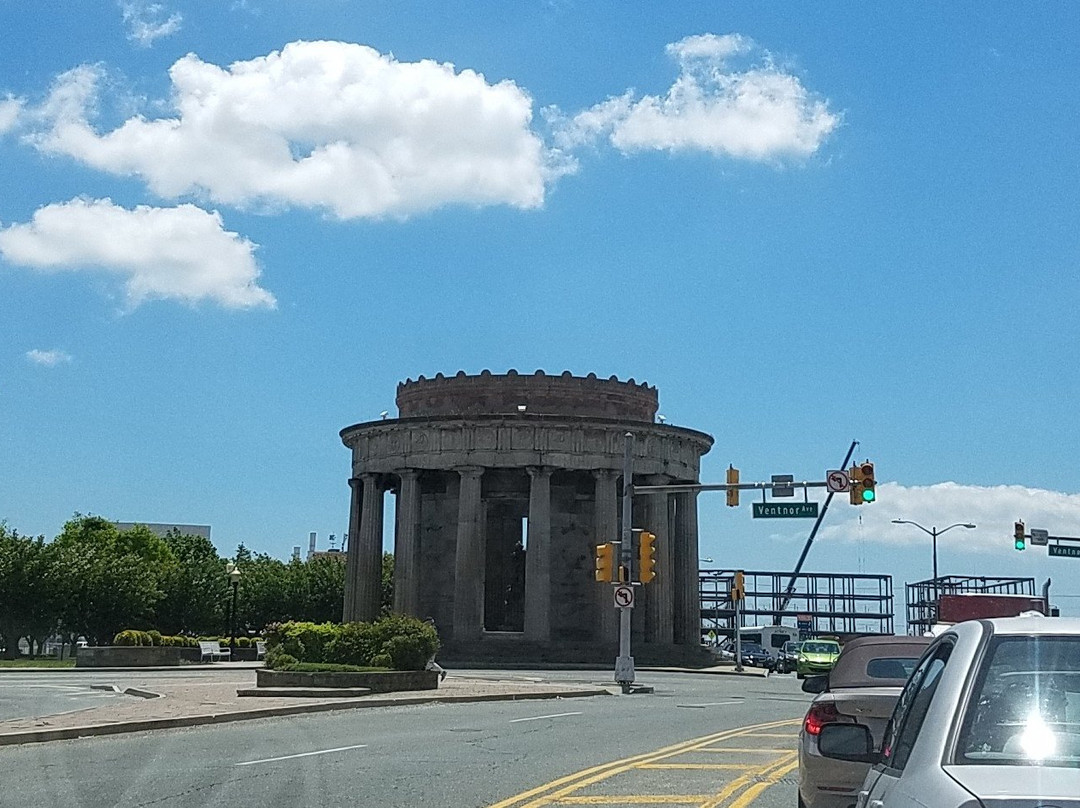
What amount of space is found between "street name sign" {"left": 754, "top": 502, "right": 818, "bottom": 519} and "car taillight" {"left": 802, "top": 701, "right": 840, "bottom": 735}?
2766 cm

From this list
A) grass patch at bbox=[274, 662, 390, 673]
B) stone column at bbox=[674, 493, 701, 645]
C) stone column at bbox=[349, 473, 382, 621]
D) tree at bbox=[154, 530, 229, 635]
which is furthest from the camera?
tree at bbox=[154, 530, 229, 635]

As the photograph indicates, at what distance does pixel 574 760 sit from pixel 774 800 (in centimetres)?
406

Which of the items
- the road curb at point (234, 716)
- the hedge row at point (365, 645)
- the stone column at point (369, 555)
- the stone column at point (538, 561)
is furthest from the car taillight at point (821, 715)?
the stone column at point (369, 555)

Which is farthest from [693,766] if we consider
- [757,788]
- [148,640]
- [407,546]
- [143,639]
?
[407,546]

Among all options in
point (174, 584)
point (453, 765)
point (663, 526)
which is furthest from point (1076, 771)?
point (174, 584)

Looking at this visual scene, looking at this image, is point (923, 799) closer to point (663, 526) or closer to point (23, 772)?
point (23, 772)

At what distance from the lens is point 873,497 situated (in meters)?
33.5

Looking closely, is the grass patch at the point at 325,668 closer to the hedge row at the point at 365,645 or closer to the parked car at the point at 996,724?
the hedge row at the point at 365,645

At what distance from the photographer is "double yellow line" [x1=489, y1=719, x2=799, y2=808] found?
12.4 meters

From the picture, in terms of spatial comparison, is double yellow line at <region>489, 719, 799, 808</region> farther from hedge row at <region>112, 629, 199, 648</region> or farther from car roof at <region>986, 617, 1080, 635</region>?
hedge row at <region>112, 629, 199, 648</region>

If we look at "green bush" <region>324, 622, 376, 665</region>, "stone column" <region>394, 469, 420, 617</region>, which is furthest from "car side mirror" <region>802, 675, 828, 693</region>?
"stone column" <region>394, 469, 420, 617</region>

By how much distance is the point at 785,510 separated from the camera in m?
38.3

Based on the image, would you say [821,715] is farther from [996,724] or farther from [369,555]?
[369,555]

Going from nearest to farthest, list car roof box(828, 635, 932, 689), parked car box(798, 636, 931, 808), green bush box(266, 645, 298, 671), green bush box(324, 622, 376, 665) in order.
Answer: parked car box(798, 636, 931, 808)
car roof box(828, 635, 932, 689)
green bush box(266, 645, 298, 671)
green bush box(324, 622, 376, 665)
